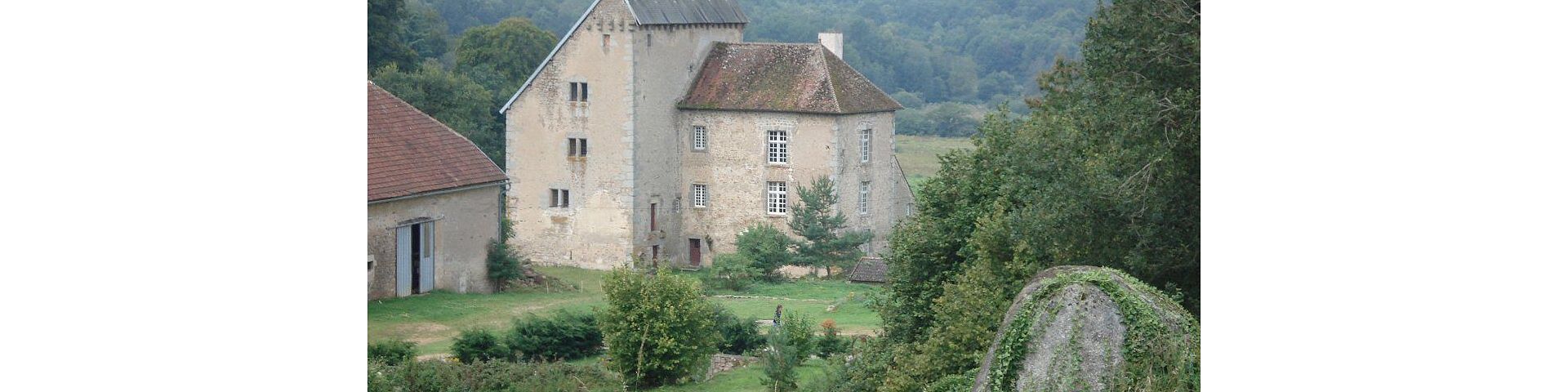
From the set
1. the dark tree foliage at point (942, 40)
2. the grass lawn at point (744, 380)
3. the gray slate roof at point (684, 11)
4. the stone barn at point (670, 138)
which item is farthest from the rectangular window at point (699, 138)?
the dark tree foliage at point (942, 40)

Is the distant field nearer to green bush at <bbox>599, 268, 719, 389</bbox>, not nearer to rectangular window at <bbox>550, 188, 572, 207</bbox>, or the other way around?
rectangular window at <bbox>550, 188, 572, 207</bbox>

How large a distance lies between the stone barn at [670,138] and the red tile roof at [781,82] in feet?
0.13

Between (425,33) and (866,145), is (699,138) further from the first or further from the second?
(425,33)

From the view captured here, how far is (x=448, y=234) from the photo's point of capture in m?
36.6

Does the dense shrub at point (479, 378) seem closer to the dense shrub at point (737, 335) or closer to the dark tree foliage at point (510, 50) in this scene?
the dense shrub at point (737, 335)

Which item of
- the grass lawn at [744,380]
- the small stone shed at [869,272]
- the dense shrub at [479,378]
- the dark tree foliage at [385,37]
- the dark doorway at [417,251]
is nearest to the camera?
the dense shrub at [479,378]

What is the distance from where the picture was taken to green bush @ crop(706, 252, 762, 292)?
4538 centimetres

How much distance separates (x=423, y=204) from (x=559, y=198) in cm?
1437

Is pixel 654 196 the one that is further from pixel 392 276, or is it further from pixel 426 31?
pixel 426 31

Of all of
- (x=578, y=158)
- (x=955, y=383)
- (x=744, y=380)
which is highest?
(x=578, y=158)

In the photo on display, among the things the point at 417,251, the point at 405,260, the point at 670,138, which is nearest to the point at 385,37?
the point at 670,138

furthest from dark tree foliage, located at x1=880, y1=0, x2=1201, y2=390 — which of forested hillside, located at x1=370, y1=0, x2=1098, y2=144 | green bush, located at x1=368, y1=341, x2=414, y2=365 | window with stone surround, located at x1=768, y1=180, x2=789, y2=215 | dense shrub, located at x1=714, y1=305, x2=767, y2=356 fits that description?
forested hillside, located at x1=370, y1=0, x2=1098, y2=144

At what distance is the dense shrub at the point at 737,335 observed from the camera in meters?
30.3

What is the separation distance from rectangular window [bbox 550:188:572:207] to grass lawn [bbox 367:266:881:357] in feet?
11.3
